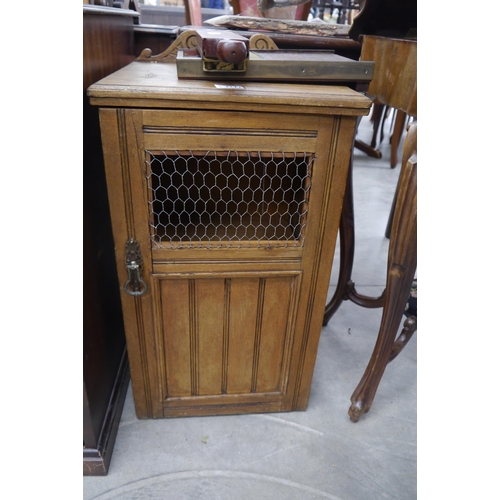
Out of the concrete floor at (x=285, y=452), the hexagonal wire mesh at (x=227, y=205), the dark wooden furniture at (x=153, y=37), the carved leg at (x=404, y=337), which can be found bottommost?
the concrete floor at (x=285, y=452)

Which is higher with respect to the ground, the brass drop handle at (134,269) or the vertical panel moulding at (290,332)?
the brass drop handle at (134,269)

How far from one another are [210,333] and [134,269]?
27 centimetres

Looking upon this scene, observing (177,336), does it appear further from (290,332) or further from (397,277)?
(397,277)

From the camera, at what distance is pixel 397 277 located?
37.8 inches

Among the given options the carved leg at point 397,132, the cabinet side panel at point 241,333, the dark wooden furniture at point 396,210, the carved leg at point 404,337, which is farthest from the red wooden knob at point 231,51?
the carved leg at point 397,132

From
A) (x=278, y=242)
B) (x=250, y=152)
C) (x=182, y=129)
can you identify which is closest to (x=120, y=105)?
(x=182, y=129)

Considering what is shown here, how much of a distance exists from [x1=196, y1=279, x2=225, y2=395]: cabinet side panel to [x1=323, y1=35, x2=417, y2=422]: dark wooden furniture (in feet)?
1.31

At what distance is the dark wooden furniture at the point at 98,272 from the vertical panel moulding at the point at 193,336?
22 centimetres

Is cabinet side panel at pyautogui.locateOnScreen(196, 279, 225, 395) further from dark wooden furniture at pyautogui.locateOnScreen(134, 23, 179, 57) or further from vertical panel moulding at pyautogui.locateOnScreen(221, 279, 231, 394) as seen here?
dark wooden furniture at pyautogui.locateOnScreen(134, 23, 179, 57)

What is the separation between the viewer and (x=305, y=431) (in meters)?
1.13

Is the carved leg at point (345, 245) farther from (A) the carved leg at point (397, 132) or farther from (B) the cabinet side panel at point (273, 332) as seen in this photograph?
(A) the carved leg at point (397, 132)

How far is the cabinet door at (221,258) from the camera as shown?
2.58ft

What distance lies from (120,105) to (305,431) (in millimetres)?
934

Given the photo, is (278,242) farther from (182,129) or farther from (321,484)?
(321,484)
